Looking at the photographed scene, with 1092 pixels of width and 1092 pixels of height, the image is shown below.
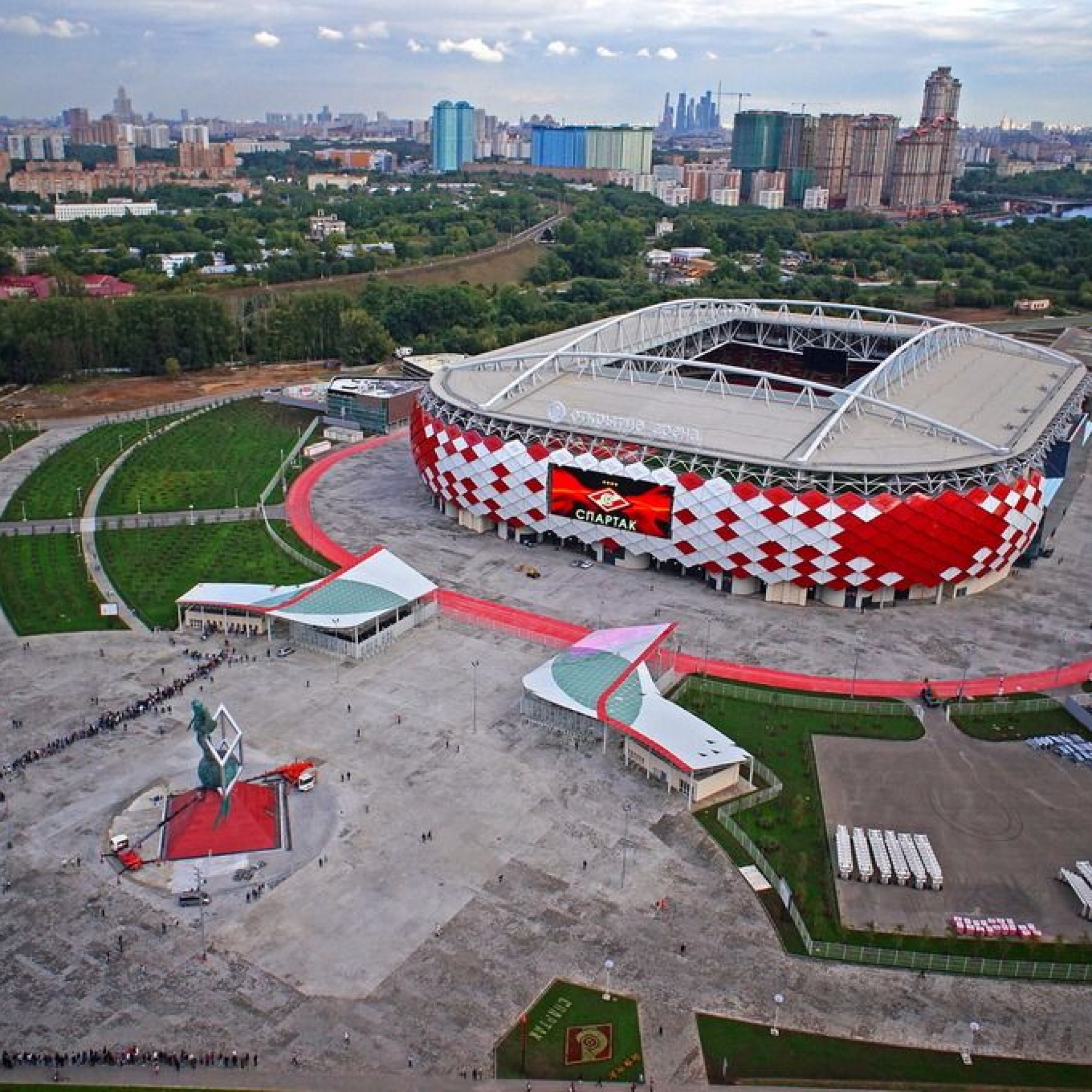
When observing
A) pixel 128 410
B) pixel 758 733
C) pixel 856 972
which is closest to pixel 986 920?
pixel 856 972

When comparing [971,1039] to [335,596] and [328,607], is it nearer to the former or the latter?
[328,607]

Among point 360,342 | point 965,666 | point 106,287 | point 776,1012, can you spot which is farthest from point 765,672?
point 106,287

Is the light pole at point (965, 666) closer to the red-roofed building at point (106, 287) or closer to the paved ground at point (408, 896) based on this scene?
the paved ground at point (408, 896)

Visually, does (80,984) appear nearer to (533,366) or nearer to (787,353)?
(533,366)

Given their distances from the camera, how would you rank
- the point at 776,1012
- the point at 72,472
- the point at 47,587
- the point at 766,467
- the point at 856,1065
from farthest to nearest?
1. the point at 72,472
2. the point at 47,587
3. the point at 766,467
4. the point at 776,1012
5. the point at 856,1065

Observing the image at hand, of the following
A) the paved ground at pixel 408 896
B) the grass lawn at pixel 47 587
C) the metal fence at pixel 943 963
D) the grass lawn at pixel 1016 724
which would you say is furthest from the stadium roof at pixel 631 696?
the grass lawn at pixel 47 587

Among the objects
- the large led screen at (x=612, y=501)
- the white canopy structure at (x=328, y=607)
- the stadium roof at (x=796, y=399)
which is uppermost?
the stadium roof at (x=796, y=399)
